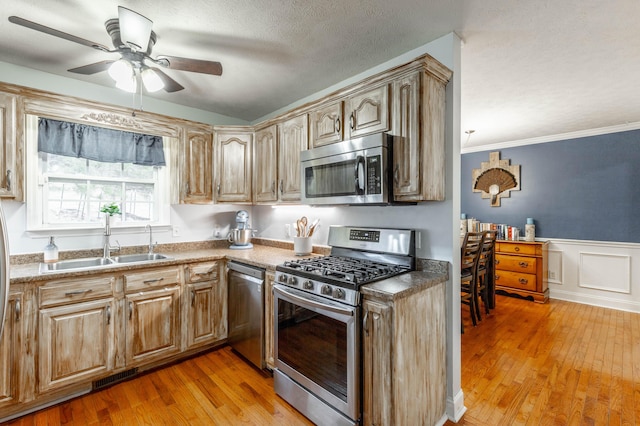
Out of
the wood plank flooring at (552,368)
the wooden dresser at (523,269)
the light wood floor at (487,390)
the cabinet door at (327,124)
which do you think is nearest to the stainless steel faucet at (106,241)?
the light wood floor at (487,390)

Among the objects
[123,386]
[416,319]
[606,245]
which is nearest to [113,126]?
[123,386]

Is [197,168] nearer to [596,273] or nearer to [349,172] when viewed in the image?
[349,172]

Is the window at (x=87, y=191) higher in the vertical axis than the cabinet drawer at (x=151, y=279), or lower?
higher

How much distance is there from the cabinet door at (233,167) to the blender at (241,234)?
0.28 meters

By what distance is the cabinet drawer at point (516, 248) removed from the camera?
449 centimetres

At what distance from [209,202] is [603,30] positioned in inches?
140

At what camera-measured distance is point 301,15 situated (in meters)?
1.88

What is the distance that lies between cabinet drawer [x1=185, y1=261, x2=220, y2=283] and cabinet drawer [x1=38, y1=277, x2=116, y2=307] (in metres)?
0.58

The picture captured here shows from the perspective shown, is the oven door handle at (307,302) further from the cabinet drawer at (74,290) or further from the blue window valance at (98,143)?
the blue window valance at (98,143)

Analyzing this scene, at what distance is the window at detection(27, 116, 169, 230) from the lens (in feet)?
8.54

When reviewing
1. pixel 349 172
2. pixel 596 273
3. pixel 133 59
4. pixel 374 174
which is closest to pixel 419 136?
pixel 374 174

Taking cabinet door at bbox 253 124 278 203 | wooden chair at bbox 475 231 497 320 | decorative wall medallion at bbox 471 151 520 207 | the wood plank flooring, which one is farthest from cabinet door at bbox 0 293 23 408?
decorative wall medallion at bbox 471 151 520 207

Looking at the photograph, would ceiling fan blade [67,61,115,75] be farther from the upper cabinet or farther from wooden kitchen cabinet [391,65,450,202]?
wooden kitchen cabinet [391,65,450,202]

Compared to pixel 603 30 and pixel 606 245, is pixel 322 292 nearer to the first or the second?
pixel 603 30
